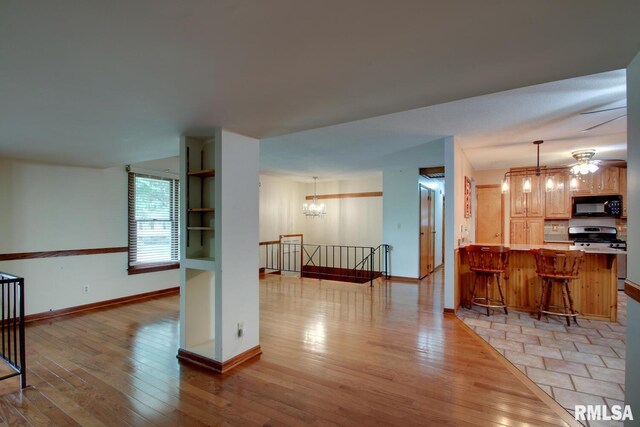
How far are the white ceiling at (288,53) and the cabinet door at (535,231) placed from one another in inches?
228

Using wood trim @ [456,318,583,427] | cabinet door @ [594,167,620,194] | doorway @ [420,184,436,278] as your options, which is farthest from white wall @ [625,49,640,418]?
cabinet door @ [594,167,620,194]

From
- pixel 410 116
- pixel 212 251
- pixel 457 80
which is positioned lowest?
pixel 212 251

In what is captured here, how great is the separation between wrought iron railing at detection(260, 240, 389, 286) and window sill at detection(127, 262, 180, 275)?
2405 mm

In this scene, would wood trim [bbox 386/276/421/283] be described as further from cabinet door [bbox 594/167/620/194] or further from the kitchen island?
cabinet door [bbox 594/167/620/194]

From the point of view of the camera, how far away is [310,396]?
8.02ft

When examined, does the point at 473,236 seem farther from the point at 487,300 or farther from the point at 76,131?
the point at 76,131

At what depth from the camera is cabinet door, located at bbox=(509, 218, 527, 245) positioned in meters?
6.59

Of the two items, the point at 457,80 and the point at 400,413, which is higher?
the point at 457,80

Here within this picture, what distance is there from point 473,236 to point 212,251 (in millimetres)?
5792

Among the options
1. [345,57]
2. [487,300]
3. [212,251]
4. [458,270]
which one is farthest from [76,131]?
[487,300]

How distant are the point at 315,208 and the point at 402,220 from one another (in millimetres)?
2557

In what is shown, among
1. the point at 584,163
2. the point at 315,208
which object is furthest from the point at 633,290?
the point at 315,208

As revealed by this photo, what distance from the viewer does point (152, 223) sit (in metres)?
5.65

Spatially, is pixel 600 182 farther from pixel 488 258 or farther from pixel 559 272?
pixel 488 258
